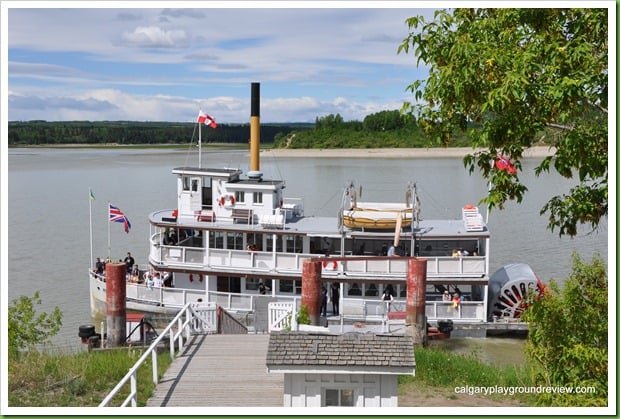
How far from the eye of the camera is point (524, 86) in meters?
9.18

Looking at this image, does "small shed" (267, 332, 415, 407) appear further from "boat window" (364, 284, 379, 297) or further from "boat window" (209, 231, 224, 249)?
"boat window" (209, 231, 224, 249)

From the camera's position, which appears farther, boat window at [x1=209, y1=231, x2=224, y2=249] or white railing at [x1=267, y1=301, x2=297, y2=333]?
boat window at [x1=209, y1=231, x2=224, y2=249]

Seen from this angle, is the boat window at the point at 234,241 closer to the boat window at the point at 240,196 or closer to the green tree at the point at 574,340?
the boat window at the point at 240,196

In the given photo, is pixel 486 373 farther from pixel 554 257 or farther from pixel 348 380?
pixel 554 257

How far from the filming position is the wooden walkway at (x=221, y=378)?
38.2 ft

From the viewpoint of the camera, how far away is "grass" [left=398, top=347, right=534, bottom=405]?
1398 centimetres

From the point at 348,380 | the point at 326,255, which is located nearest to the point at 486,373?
the point at 348,380

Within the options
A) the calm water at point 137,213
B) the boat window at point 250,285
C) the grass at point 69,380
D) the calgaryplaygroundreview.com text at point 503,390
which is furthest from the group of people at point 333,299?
the calgaryplaygroundreview.com text at point 503,390

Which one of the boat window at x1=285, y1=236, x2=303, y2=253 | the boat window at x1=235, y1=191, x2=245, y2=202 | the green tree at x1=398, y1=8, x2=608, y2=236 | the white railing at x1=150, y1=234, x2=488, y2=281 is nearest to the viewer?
the green tree at x1=398, y1=8, x2=608, y2=236


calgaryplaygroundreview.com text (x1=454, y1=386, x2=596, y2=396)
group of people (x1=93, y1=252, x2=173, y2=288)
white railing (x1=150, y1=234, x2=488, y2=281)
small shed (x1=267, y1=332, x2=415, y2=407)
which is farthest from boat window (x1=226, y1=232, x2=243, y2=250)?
small shed (x1=267, y1=332, x2=415, y2=407)

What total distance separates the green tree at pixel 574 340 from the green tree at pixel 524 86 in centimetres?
98

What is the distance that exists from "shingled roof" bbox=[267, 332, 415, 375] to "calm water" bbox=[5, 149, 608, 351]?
950cm

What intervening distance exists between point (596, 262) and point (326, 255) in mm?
14274

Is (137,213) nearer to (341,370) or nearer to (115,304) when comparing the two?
(115,304)
